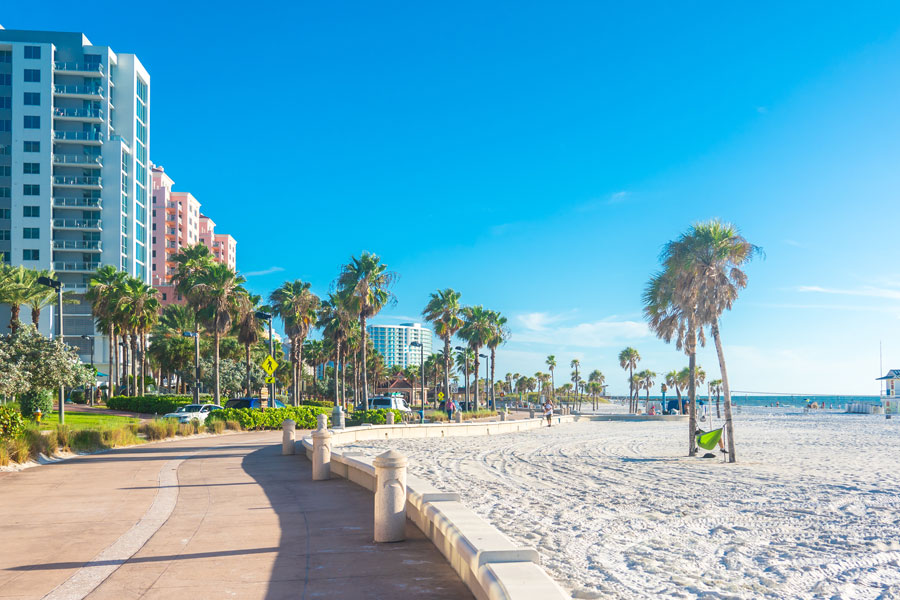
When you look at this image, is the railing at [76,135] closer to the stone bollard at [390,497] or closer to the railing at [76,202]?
the railing at [76,202]

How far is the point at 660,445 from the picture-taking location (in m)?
31.9

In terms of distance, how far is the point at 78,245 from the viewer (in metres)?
87.9

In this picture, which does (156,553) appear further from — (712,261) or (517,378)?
(517,378)

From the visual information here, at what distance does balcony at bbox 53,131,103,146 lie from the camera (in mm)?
89500

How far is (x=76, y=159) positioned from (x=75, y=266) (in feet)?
45.2

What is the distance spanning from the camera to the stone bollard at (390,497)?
25.6ft

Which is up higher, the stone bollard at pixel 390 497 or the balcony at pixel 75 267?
the balcony at pixel 75 267

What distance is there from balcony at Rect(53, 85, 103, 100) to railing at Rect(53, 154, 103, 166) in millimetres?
7473

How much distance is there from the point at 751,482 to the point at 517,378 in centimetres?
17138

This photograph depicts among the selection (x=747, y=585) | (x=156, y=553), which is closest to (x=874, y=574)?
(x=747, y=585)

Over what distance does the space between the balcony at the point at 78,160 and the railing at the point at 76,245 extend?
9686 millimetres

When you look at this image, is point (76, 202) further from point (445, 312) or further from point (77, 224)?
point (445, 312)

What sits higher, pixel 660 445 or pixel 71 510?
pixel 71 510

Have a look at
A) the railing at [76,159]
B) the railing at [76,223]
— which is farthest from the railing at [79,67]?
the railing at [76,223]
